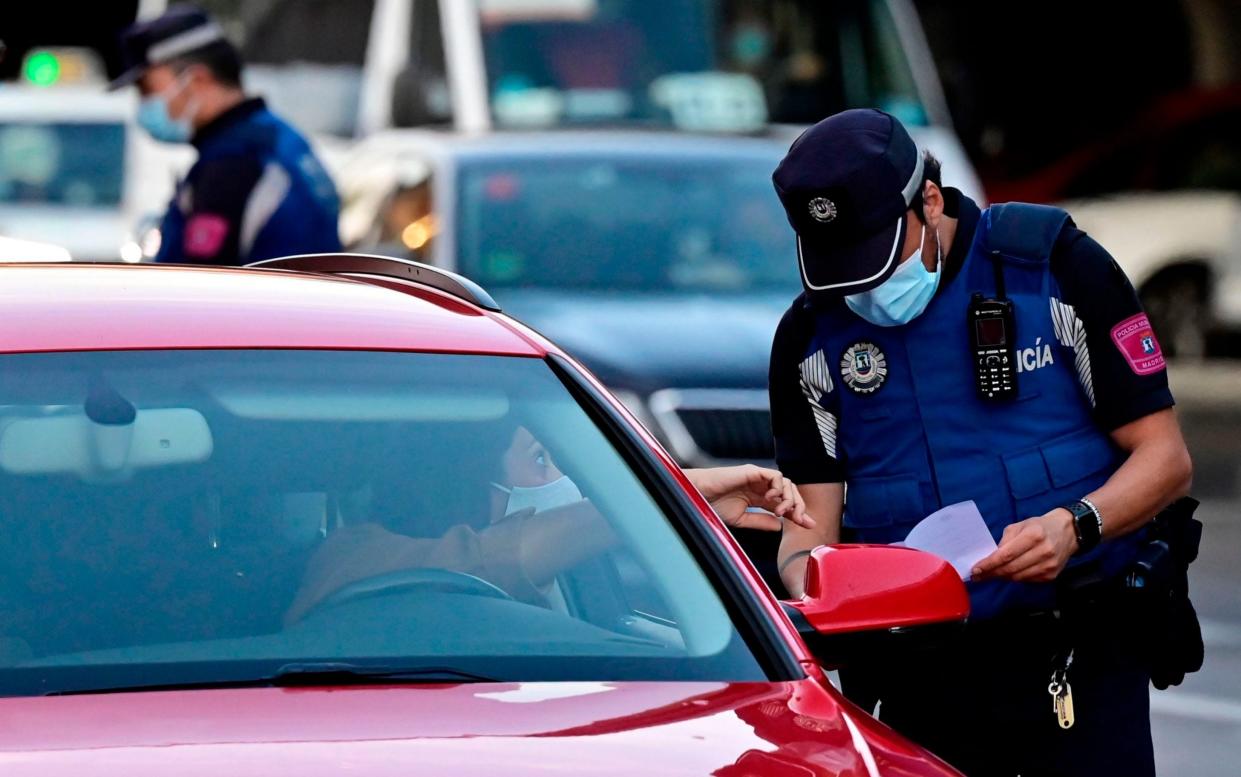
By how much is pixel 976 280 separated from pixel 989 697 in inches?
26.2

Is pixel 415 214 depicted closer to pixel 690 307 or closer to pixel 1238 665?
pixel 690 307

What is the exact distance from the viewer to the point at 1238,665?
347 inches

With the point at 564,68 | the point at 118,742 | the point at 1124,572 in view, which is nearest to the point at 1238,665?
the point at 1124,572

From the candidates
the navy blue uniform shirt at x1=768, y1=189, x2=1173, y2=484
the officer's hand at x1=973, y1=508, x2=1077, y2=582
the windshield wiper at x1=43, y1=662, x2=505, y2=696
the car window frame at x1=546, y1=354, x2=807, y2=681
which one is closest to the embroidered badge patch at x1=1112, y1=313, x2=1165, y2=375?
A: the navy blue uniform shirt at x1=768, y1=189, x2=1173, y2=484

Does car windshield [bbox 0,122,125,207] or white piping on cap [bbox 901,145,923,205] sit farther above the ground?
white piping on cap [bbox 901,145,923,205]

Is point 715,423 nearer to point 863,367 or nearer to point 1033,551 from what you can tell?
point 863,367

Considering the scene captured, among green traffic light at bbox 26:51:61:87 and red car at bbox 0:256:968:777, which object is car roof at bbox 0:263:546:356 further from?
green traffic light at bbox 26:51:61:87

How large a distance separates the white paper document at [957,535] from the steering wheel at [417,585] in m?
0.90

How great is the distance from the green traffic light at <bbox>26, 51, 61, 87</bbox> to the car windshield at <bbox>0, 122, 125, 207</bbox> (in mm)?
1832

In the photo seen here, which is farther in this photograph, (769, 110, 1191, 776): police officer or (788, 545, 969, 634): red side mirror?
(769, 110, 1191, 776): police officer

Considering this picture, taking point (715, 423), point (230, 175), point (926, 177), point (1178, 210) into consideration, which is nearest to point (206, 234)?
point (230, 175)

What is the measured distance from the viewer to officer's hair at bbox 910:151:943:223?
4285 mm

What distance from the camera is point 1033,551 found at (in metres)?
4.18

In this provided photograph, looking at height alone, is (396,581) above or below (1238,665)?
above
